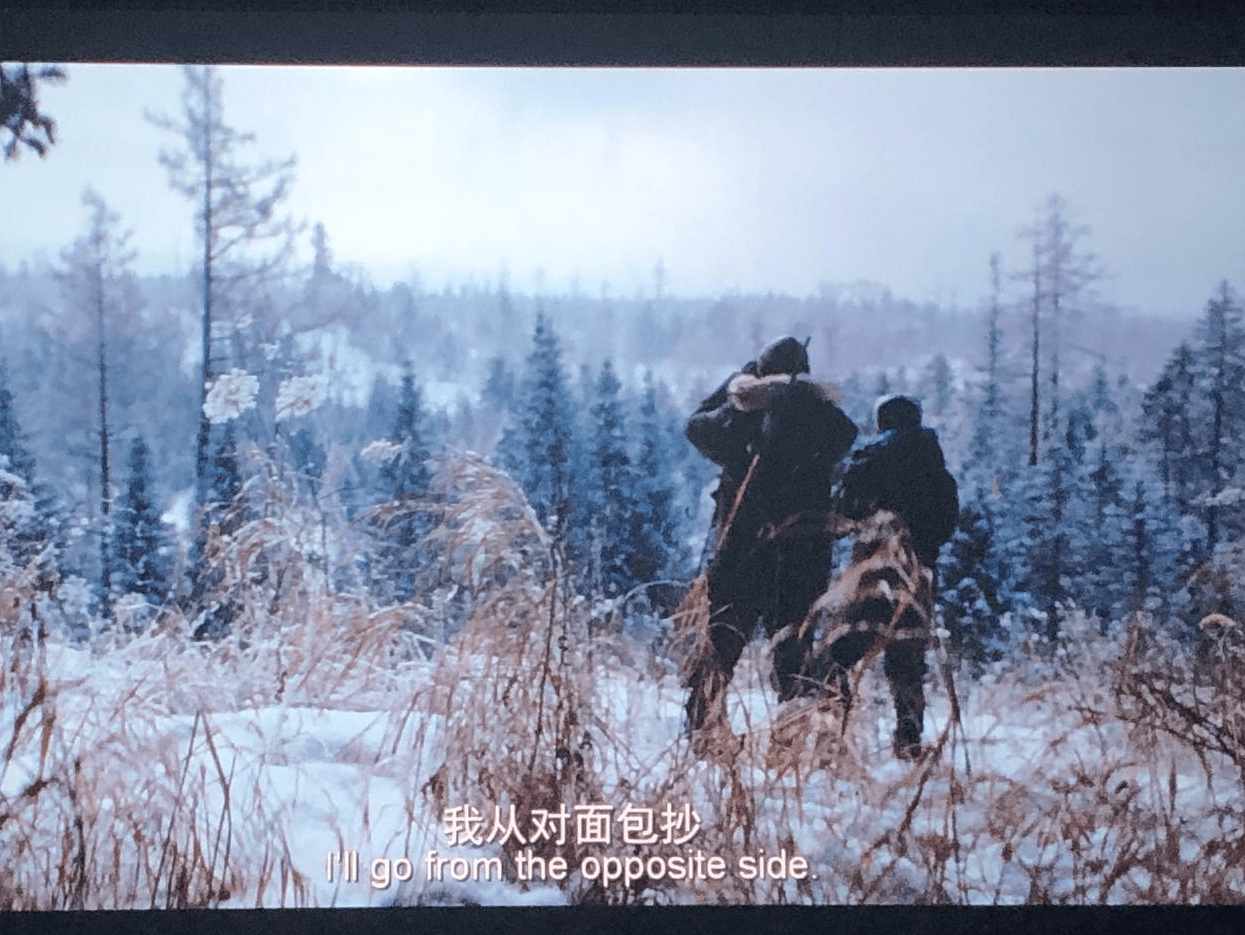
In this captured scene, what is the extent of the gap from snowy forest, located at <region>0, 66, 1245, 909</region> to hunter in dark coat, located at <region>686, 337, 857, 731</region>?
0.16ft

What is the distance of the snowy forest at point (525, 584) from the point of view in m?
2.70

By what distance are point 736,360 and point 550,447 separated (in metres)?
0.50

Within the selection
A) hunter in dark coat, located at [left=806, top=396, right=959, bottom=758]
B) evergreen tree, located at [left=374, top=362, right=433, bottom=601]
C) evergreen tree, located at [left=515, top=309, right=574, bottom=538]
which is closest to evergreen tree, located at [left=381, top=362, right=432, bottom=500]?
evergreen tree, located at [left=374, top=362, right=433, bottom=601]

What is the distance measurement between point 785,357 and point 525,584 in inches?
32.4

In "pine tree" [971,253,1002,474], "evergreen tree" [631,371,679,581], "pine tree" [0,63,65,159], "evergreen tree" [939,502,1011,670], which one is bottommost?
"evergreen tree" [939,502,1011,670]

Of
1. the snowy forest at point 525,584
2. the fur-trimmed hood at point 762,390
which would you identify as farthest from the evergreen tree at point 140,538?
the fur-trimmed hood at point 762,390

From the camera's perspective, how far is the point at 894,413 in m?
2.78

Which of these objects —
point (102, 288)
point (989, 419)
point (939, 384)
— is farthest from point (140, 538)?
point (989, 419)

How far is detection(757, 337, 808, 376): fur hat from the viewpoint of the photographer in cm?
278

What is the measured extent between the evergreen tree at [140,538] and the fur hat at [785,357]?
1.50 m

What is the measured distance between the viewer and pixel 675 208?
2816mm

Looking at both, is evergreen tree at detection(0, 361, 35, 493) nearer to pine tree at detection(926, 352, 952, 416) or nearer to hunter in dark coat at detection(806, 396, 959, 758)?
hunter in dark coat at detection(806, 396, 959, 758)

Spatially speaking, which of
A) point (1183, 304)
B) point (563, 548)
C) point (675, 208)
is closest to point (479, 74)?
point (675, 208)

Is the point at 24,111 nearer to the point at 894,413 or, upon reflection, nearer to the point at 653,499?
the point at 653,499
